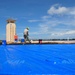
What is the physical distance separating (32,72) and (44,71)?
20 cm

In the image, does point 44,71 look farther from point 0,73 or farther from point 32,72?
point 0,73

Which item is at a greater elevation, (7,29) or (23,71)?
(7,29)

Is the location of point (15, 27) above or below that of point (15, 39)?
above

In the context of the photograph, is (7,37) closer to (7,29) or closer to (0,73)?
(7,29)

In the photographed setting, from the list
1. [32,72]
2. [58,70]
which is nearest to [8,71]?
[32,72]

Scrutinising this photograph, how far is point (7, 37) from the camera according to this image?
49.7 feet

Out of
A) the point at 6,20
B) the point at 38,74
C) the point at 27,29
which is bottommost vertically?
the point at 38,74

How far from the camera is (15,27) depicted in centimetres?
1510

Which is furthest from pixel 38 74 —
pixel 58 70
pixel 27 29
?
pixel 27 29

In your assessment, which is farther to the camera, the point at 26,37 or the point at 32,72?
the point at 26,37

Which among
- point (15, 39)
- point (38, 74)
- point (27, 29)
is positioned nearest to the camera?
point (38, 74)

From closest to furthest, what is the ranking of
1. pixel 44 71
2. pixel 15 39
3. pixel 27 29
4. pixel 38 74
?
pixel 38 74 < pixel 44 71 < pixel 27 29 < pixel 15 39

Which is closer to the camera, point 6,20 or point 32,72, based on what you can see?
point 32,72

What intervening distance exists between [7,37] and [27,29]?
294cm
